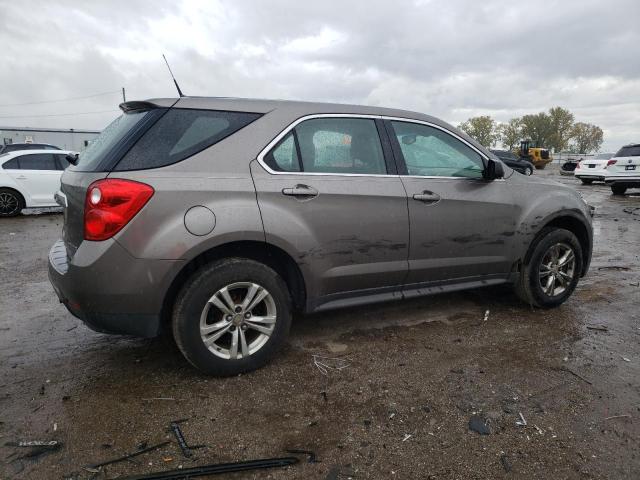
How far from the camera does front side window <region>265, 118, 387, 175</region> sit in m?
3.07

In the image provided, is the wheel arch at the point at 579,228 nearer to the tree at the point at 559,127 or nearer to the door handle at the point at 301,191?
the door handle at the point at 301,191

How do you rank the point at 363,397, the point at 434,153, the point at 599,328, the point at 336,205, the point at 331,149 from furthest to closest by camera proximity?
1. the point at 599,328
2. the point at 434,153
3. the point at 331,149
4. the point at 336,205
5. the point at 363,397

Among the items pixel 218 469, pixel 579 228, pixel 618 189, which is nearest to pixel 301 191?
pixel 218 469

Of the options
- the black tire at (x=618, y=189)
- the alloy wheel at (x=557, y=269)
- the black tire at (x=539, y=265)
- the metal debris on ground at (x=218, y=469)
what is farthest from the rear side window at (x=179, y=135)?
the black tire at (x=618, y=189)

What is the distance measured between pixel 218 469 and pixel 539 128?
106017mm

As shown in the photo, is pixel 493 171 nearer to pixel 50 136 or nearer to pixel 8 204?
pixel 8 204

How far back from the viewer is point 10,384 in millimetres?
2873

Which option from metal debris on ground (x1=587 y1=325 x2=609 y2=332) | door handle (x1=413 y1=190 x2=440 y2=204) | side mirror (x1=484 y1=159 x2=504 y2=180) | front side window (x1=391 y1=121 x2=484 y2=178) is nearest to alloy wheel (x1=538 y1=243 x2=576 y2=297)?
metal debris on ground (x1=587 y1=325 x2=609 y2=332)

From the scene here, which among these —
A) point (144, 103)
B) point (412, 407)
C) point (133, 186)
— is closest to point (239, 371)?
point (412, 407)

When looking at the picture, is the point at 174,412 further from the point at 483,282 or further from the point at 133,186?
the point at 483,282

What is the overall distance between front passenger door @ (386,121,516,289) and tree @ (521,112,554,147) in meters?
100

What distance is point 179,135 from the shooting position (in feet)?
9.23

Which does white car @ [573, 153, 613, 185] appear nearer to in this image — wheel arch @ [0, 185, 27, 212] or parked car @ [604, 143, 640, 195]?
parked car @ [604, 143, 640, 195]

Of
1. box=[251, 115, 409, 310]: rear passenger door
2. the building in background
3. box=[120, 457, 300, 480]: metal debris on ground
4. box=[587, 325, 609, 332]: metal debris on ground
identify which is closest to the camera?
box=[120, 457, 300, 480]: metal debris on ground
